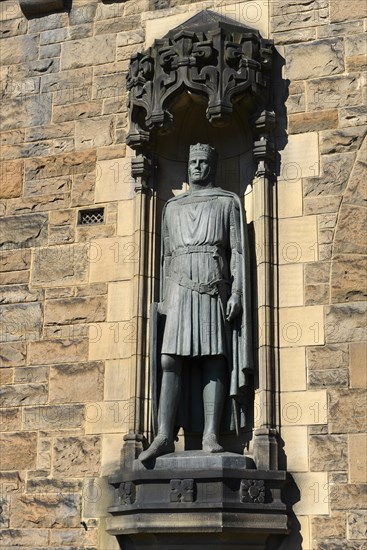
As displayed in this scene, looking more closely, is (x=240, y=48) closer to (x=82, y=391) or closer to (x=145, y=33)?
(x=145, y=33)

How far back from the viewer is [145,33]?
8.76 m

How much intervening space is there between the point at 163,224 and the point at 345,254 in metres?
1.36

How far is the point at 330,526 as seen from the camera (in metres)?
7.21

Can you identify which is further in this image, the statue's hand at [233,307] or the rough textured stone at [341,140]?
the rough textured stone at [341,140]

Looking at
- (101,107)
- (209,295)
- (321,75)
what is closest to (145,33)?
(101,107)

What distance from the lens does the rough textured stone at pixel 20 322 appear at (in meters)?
8.38

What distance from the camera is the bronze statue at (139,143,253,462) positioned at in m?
7.52

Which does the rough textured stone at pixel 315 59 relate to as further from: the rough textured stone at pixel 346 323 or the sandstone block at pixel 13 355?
the sandstone block at pixel 13 355

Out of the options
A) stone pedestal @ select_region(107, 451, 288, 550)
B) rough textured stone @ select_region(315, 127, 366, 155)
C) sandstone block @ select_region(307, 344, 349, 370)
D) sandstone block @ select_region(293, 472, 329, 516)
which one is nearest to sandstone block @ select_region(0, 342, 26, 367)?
stone pedestal @ select_region(107, 451, 288, 550)

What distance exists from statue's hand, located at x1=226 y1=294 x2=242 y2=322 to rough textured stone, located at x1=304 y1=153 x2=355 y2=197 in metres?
0.97

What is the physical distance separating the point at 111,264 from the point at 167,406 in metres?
1.33

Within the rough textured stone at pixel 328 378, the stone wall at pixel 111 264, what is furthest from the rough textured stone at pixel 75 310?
the rough textured stone at pixel 328 378

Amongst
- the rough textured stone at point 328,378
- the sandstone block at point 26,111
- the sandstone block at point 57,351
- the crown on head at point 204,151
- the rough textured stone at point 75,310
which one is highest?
the sandstone block at point 26,111

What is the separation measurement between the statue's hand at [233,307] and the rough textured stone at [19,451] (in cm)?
177
